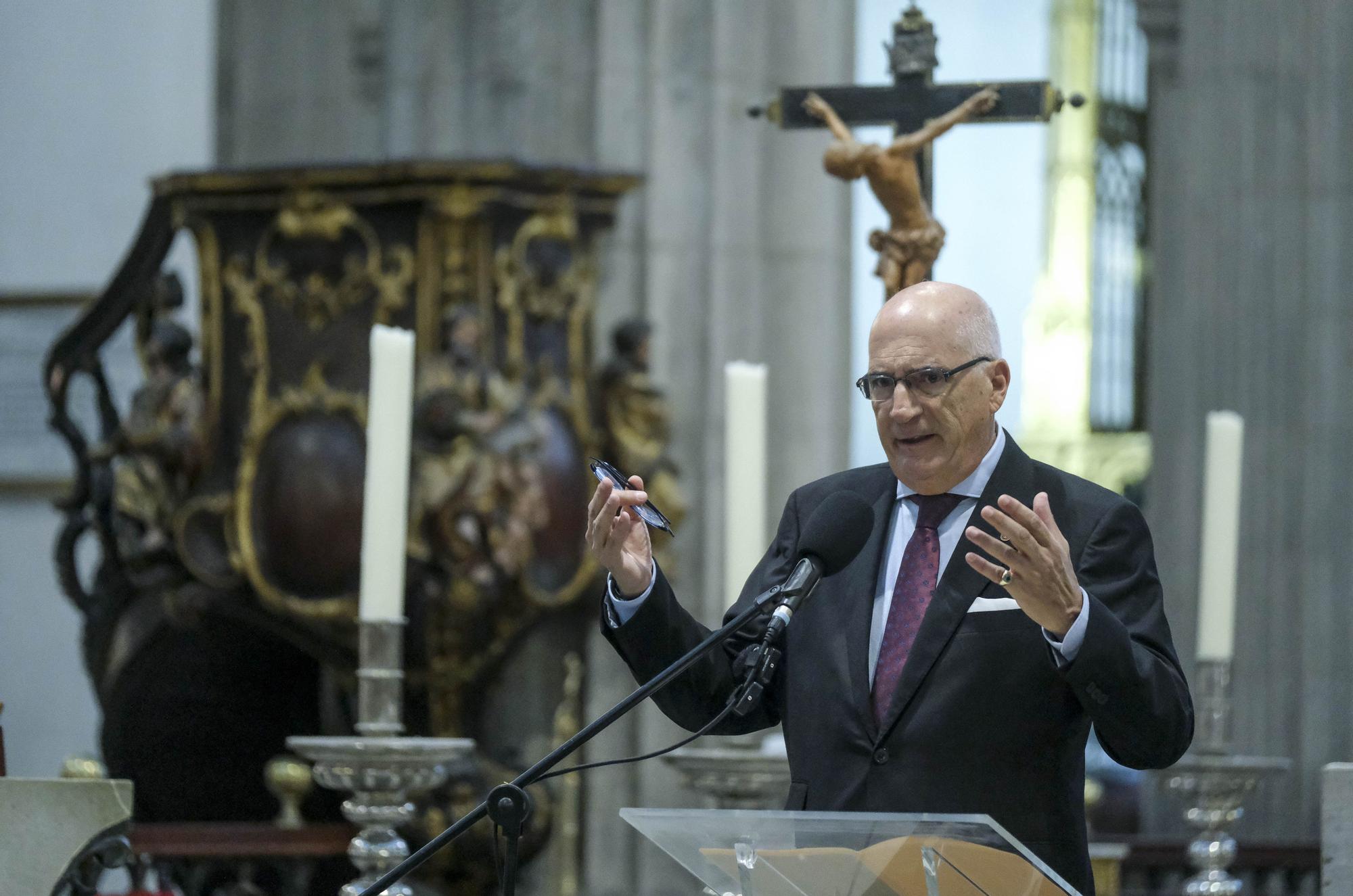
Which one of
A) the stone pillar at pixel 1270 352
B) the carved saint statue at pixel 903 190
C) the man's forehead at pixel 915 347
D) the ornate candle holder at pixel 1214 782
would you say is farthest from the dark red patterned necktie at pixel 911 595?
the stone pillar at pixel 1270 352

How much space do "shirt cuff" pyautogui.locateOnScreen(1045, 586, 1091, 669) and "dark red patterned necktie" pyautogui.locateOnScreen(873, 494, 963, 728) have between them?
0.31 m

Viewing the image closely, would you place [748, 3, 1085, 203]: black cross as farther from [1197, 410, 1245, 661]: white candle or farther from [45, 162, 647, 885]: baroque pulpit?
[45, 162, 647, 885]: baroque pulpit

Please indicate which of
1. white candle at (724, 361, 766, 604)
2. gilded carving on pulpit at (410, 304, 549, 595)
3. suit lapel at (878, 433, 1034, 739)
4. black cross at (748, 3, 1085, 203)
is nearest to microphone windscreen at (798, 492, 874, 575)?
suit lapel at (878, 433, 1034, 739)

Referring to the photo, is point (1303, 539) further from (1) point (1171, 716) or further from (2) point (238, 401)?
(1) point (1171, 716)

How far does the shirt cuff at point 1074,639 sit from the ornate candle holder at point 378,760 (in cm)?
147

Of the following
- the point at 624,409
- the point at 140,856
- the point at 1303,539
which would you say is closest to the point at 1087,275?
the point at 1303,539

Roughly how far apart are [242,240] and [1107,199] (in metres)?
15.4

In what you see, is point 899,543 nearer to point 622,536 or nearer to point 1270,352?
point 622,536

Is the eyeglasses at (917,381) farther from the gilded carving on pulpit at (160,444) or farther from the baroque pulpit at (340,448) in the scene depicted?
the gilded carving on pulpit at (160,444)

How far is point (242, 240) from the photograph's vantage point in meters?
6.87

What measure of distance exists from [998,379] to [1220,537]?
2039 millimetres

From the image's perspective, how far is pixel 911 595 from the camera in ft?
10.4

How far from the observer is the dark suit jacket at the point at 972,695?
3.01 meters

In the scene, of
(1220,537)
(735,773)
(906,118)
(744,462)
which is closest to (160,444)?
(744,462)
